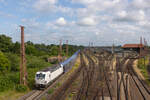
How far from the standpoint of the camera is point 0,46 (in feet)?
Result: 207

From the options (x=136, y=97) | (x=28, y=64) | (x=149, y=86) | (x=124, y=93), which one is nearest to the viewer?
(x=136, y=97)

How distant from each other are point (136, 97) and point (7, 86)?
2079 cm

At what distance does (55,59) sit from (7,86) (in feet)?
114

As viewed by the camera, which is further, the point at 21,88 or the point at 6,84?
the point at 6,84

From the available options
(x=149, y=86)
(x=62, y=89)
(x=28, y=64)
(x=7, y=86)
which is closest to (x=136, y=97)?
(x=149, y=86)

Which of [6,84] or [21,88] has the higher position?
[6,84]

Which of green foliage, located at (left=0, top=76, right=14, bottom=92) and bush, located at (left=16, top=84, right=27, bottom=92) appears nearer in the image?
bush, located at (left=16, top=84, right=27, bottom=92)

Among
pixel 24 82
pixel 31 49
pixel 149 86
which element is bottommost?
pixel 149 86

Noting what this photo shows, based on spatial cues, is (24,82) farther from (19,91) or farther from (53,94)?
(53,94)

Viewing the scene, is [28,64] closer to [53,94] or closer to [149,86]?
[53,94]

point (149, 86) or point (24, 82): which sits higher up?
point (24, 82)

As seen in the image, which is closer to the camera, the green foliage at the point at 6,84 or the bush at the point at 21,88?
the bush at the point at 21,88

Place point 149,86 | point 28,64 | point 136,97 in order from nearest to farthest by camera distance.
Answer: point 136,97 < point 149,86 < point 28,64

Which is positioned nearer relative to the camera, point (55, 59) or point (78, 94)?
point (78, 94)
